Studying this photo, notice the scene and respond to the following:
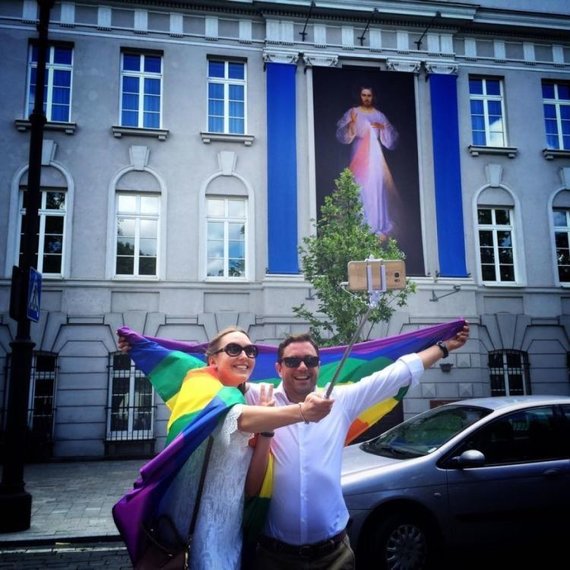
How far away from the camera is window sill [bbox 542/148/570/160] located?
15320mm

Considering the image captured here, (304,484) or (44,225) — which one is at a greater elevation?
(44,225)

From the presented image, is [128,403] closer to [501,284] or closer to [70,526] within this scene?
[70,526]

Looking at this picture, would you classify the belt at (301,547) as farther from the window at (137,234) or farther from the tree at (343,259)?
the window at (137,234)

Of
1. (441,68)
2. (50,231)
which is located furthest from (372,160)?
(50,231)

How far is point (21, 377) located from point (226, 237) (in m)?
7.53

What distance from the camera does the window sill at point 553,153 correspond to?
15.3m

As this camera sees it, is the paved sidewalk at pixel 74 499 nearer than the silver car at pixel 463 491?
No

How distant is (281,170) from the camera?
1399 cm

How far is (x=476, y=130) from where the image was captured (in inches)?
607

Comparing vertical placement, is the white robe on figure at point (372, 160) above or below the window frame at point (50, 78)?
below

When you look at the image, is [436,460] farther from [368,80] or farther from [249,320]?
[368,80]

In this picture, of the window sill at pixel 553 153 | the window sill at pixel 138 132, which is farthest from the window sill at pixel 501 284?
the window sill at pixel 138 132

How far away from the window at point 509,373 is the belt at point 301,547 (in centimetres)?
1289

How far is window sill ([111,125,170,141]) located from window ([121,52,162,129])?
285 millimetres
